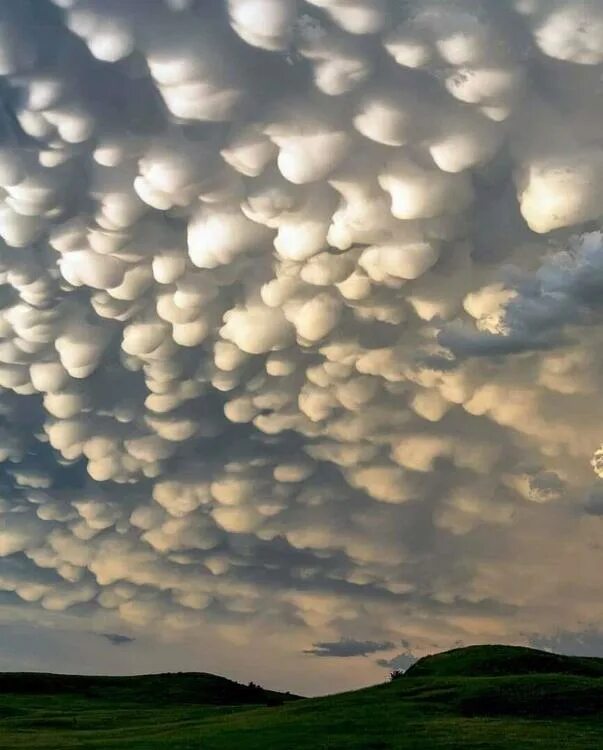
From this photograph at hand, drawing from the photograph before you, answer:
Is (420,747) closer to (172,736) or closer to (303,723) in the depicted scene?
(303,723)

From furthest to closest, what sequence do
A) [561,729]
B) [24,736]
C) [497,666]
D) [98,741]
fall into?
[497,666], [24,736], [98,741], [561,729]

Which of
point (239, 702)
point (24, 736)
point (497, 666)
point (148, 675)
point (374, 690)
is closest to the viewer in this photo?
point (24, 736)

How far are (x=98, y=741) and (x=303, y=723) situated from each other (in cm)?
1594

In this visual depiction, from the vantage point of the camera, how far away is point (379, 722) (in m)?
69.1

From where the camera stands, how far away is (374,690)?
92.8m

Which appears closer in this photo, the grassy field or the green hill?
the grassy field

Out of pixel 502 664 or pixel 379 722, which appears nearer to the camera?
→ pixel 379 722

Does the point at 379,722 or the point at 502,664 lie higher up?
the point at 502,664

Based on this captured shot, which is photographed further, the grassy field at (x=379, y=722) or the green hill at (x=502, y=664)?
the green hill at (x=502, y=664)

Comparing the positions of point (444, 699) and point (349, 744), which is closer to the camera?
point (349, 744)

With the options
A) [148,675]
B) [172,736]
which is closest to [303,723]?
[172,736]

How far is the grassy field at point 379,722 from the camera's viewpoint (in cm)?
6156

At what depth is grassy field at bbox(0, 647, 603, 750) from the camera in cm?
6156

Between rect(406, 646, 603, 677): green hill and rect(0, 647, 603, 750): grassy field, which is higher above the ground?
rect(406, 646, 603, 677): green hill
